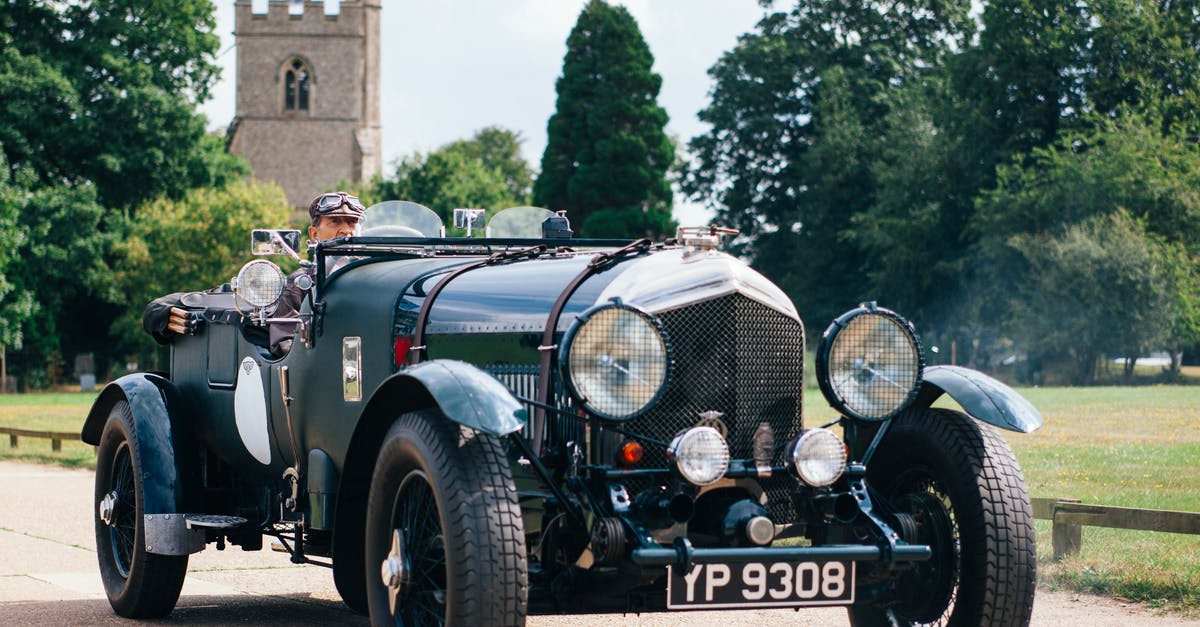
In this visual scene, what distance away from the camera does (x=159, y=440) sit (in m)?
7.03

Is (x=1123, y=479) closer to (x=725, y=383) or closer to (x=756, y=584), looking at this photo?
(x=725, y=383)

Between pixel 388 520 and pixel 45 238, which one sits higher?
pixel 45 238

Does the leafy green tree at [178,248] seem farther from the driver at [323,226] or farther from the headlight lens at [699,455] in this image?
the headlight lens at [699,455]

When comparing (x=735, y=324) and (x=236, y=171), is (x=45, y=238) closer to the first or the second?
(x=236, y=171)

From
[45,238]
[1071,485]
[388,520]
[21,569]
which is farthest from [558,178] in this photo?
[388,520]

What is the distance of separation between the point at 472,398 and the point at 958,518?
1.78 metres

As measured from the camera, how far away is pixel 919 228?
50.8 metres

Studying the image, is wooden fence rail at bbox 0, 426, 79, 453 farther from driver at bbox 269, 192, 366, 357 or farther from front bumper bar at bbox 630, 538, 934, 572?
front bumper bar at bbox 630, 538, 934, 572

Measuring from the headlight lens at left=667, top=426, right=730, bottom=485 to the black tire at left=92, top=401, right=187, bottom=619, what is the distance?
3136 millimetres

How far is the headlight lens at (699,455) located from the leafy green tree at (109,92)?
1796 inches

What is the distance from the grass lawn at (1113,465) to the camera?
8.55 meters

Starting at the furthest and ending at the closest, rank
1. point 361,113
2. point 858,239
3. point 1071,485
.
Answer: point 361,113 < point 858,239 < point 1071,485

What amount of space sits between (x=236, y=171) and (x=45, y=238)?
12.0 metres

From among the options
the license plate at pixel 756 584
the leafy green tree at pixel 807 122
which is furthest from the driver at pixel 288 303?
the leafy green tree at pixel 807 122
